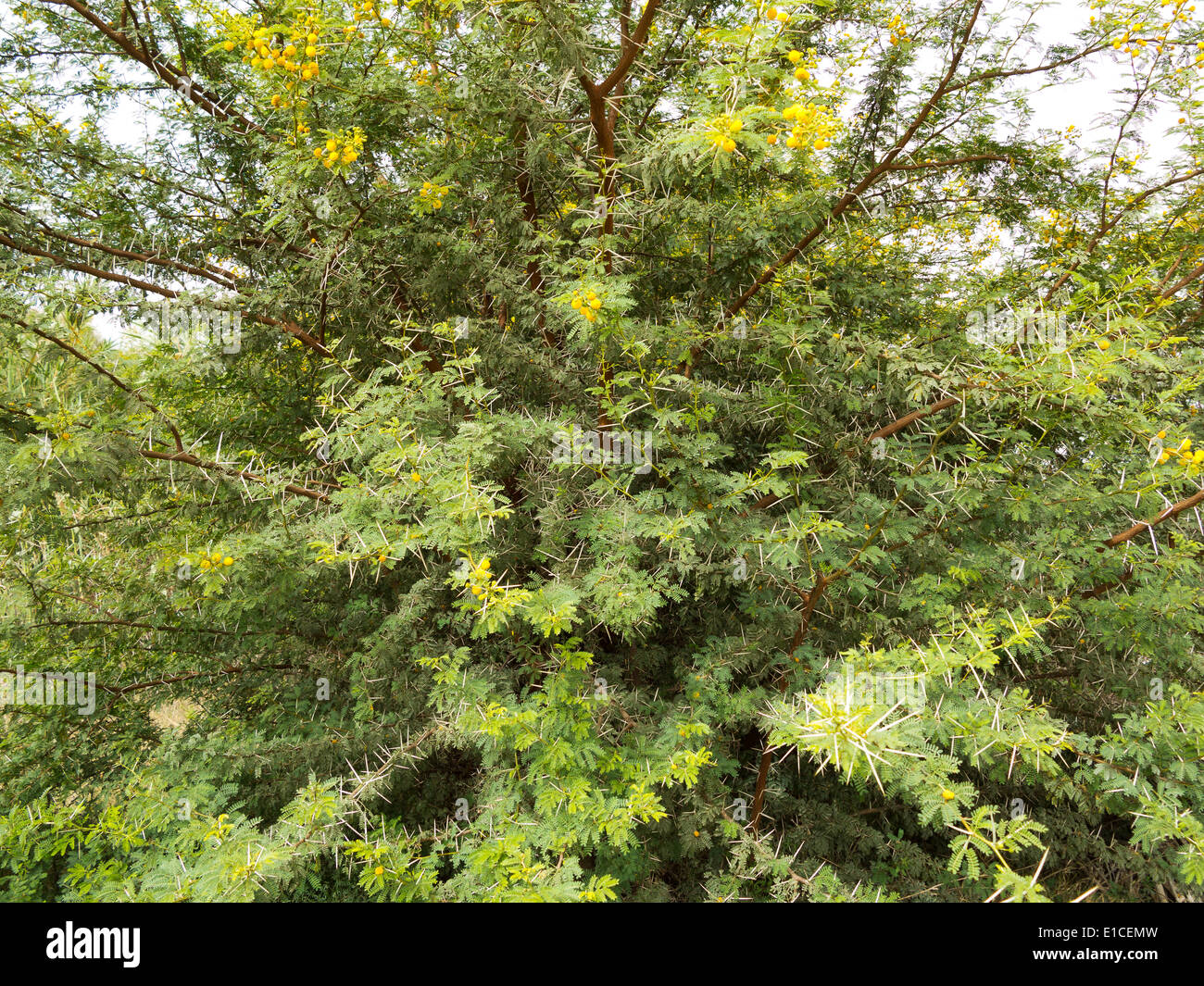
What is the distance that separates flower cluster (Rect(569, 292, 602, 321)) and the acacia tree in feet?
0.18

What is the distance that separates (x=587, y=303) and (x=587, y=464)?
75 centimetres

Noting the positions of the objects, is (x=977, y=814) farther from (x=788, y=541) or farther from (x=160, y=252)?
(x=160, y=252)

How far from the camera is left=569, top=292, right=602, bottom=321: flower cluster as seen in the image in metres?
2.32

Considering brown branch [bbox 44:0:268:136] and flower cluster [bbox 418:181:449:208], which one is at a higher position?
brown branch [bbox 44:0:268:136]

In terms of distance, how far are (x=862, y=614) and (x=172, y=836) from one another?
11.9 ft

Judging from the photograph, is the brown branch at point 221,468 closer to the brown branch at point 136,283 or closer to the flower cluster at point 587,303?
the brown branch at point 136,283

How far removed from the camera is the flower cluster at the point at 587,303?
2.32 metres

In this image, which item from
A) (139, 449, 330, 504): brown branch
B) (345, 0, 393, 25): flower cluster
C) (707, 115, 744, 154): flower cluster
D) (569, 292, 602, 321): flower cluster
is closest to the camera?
(707, 115, 744, 154): flower cluster

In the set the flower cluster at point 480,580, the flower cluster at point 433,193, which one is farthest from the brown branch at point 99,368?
the flower cluster at point 480,580

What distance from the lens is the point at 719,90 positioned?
89.7 inches

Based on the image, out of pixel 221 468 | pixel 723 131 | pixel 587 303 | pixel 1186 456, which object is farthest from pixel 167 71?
pixel 1186 456

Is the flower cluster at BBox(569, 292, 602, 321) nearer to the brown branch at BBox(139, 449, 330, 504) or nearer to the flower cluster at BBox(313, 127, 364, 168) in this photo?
the flower cluster at BBox(313, 127, 364, 168)

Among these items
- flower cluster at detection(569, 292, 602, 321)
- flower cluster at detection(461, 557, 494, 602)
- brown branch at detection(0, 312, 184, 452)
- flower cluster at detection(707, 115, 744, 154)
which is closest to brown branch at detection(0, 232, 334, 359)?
brown branch at detection(0, 312, 184, 452)
